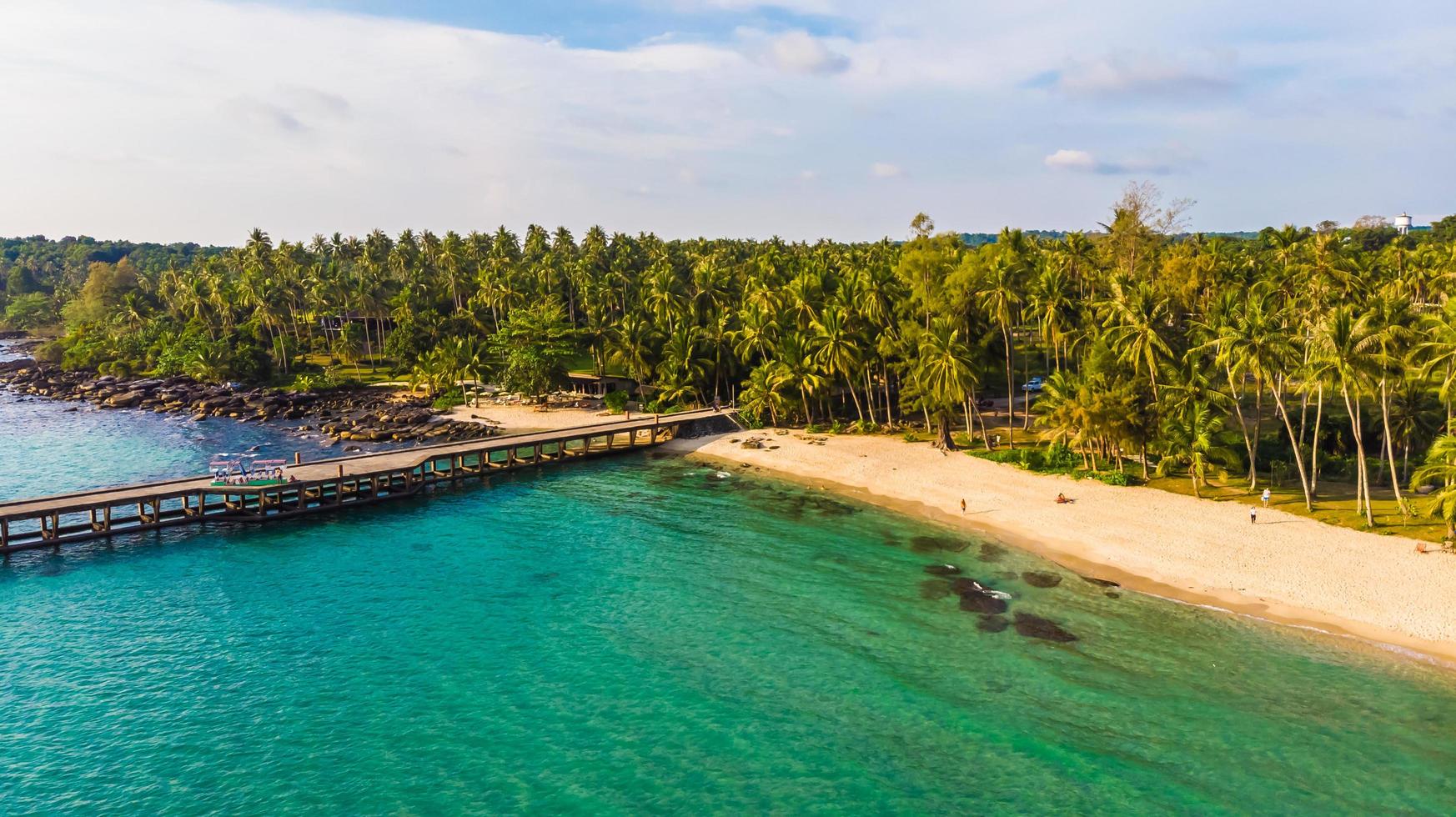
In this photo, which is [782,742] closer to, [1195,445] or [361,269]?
[1195,445]

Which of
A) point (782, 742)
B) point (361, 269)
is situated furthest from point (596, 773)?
point (361, 269)

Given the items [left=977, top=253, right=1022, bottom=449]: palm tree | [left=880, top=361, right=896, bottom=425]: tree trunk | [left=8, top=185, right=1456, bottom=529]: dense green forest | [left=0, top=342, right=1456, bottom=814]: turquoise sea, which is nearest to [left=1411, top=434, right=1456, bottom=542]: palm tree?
[left=8, top=185, right=1456, bottom=529]: dense green forest

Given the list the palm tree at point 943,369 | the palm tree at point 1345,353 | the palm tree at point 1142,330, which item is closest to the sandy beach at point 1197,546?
the palm tree at point 943,369

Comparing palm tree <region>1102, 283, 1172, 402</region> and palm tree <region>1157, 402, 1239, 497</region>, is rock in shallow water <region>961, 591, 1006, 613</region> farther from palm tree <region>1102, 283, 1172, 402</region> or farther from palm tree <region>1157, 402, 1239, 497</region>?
palm tree <region>1102, 283, 1172, 402</region>

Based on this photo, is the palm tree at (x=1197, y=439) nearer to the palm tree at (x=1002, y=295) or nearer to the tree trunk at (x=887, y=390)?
the palm tree at (x=1002, y=295)

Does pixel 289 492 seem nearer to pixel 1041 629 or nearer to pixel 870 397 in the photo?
pixel 870 397

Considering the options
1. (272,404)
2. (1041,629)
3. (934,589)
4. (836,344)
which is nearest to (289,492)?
(272,404)
